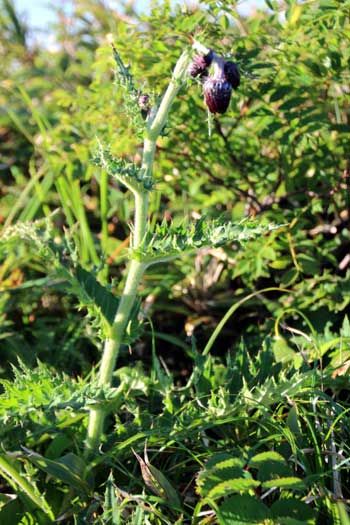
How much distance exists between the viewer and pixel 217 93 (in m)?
1.53

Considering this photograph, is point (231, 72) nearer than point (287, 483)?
No

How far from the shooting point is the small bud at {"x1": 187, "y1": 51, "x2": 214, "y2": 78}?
154 cm

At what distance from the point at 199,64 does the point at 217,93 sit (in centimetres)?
9

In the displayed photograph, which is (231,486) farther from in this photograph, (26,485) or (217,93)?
(217,93)

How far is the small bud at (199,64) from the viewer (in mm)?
1540

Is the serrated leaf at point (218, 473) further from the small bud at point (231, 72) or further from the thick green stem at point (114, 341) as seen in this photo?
the small bud at point (231, 72)

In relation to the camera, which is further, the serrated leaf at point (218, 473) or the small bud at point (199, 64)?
the small bud at point (199, 64)

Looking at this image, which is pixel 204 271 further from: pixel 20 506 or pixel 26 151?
pixel 26 151

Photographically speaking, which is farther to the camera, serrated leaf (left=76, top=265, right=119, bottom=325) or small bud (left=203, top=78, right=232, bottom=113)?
serrated leaf (left=76, top=265, right=119, bottom=325)

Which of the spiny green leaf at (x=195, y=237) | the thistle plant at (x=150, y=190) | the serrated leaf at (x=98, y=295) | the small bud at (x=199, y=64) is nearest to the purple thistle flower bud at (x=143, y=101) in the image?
the thistle plant at (x=150, y=190)

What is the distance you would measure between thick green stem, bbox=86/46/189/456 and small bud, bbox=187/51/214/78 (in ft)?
0.12

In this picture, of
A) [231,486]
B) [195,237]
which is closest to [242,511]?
[231,486]

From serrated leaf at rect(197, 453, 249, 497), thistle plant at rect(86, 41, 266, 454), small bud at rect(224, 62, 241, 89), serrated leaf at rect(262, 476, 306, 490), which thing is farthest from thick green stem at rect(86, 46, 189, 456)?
serrated leaf at rect(262, 476, 306, 490)

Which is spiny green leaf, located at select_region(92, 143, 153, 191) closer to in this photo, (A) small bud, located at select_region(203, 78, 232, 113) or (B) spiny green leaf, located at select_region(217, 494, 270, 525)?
(A) small bud, located at select_region(203, 78, 232, 113)
